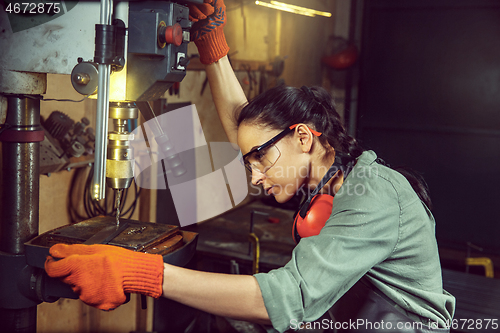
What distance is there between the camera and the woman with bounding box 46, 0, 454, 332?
86 cm

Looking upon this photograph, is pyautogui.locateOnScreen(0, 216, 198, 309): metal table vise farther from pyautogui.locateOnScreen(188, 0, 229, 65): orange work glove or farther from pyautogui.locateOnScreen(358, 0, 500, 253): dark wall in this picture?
pyautogui.locateOnScreen(358, 0, 500, 253): dark wall

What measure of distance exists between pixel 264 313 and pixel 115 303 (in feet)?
0.95

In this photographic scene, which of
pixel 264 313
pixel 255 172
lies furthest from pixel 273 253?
pixel 264 313

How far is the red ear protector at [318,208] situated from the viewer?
3.73 ft

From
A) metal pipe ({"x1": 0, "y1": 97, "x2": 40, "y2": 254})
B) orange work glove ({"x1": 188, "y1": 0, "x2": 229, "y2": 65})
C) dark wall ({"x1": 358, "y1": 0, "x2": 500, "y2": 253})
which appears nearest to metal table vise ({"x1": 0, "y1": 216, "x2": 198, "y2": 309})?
metal pipe ({"x1": 0, "y1": 97, "x2": 40, "y2": 254})

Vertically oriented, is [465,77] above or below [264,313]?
above

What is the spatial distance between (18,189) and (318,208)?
73cm

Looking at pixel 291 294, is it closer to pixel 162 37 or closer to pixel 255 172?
pixel 255 172

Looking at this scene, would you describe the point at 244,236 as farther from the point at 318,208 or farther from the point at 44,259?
the point at 44,259

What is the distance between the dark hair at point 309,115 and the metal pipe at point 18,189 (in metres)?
0.55

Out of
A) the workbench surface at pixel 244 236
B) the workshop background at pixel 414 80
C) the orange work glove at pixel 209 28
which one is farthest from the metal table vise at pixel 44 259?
the workshop background at pixel 414 80

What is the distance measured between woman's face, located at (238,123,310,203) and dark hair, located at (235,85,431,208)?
0.03 m

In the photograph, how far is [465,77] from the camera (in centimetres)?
393

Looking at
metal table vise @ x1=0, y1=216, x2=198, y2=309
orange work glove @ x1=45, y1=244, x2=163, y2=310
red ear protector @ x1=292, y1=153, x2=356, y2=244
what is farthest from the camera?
red ear protector @ x1=292, y1=153, x2=356, y2=244
